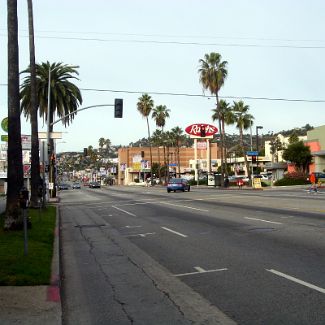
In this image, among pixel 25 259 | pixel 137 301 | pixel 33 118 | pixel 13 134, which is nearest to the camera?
pixel 137 301

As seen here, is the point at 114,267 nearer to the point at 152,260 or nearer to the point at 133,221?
the point at 152,260

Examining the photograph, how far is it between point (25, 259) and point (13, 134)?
5.83 meters

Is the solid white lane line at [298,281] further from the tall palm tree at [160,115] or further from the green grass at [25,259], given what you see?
the tall palm tree at [160,115]

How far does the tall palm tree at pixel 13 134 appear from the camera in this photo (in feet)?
47.5

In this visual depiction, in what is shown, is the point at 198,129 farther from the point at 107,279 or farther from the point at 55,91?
the point at 107,279

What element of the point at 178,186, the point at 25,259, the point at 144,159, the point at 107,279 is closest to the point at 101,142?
the point at 144,159

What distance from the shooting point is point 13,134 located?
47.6ft

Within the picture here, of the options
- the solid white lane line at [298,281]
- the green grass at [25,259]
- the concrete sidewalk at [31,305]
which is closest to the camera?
the concrete sidewalk at [31,305]

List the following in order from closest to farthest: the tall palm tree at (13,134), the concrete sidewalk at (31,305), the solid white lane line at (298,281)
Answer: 1. the concrete sidewalk at (31,305)
2. the solid white lane line at (298,281)
3. the tall palm tree at (13,134)

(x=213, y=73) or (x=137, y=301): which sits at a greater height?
(x=213, y=73)

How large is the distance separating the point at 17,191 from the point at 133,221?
6.53 meters

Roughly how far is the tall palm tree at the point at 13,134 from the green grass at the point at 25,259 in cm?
63

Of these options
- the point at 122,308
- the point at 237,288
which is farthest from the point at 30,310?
the point at 237,288

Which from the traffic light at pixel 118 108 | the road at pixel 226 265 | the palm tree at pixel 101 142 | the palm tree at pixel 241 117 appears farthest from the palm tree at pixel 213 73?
the palm tree at pixel 101 142
